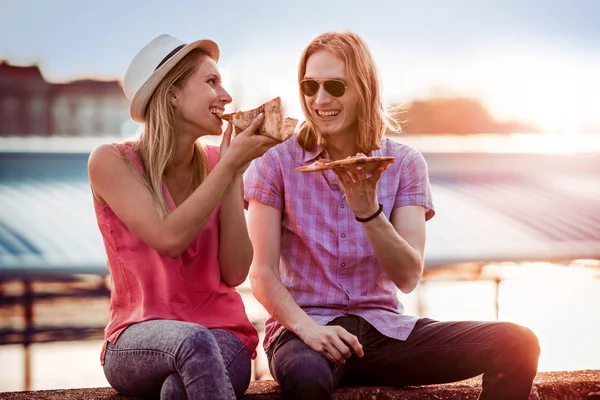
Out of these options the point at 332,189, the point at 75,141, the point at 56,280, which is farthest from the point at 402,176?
the point at 75,141

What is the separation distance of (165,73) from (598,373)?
6.13 feet

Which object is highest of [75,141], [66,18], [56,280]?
[66,18]

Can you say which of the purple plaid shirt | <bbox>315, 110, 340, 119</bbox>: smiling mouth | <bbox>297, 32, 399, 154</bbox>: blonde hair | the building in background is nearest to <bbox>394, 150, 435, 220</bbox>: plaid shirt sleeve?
the purple plaid shirt

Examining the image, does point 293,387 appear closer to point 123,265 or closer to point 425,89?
point 123,265

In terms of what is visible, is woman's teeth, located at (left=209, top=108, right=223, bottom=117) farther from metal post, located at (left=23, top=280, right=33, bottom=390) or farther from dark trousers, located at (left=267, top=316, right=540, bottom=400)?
metal post, located at (left=23, top=280, right=33, bottom=390)

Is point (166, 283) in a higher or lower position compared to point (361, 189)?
lower

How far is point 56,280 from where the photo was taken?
7.75 meters

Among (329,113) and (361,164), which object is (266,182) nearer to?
(329,113)

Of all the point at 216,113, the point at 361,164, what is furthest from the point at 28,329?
the point at 361,164

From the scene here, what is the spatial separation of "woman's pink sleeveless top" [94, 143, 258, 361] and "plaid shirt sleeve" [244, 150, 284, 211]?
6.0 inches

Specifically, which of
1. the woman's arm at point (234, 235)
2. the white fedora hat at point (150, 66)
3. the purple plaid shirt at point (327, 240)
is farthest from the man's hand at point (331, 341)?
the white fedora hat at point (150, 66)

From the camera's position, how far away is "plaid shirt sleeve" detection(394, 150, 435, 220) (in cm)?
276

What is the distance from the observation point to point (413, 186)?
2.78 meters

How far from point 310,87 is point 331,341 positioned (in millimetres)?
846
